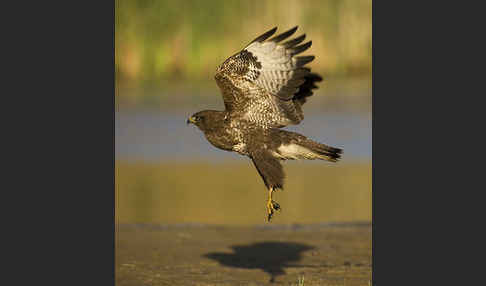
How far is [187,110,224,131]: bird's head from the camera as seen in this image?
834 cm

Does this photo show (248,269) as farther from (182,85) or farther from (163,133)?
(182,85)

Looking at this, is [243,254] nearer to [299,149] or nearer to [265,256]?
[265,256]

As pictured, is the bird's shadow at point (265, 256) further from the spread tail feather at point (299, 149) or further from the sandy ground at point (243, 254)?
the spread tail feather at point (299, 149)

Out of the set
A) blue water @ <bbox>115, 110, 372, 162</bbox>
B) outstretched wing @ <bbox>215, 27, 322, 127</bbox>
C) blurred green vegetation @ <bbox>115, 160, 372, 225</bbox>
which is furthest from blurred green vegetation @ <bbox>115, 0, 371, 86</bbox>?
outstretched wing @ <bbox>215, 27, 322, 127</bbox>

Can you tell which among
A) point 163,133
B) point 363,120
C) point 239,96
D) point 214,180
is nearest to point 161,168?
point 214,180

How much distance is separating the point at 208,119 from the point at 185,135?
11.6 metres

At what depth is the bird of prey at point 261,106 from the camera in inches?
328

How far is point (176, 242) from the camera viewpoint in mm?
11180

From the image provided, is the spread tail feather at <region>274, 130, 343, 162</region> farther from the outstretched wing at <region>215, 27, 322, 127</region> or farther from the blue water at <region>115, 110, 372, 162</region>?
the blue water at <region>115, 110, 372, 162</region>

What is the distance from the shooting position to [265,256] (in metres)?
10.5

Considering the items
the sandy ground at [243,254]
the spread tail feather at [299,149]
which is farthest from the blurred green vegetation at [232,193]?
the spread tail feather at [299,149]

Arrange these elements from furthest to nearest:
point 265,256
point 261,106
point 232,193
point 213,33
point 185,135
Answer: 1. point 213,33
2. point 185,135
3. point 232,193
4. point 265,256
5. point 261,106

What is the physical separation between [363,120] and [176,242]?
32.6 feet

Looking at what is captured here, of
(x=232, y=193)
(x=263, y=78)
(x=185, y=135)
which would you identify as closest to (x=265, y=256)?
(x=263, y=78)
